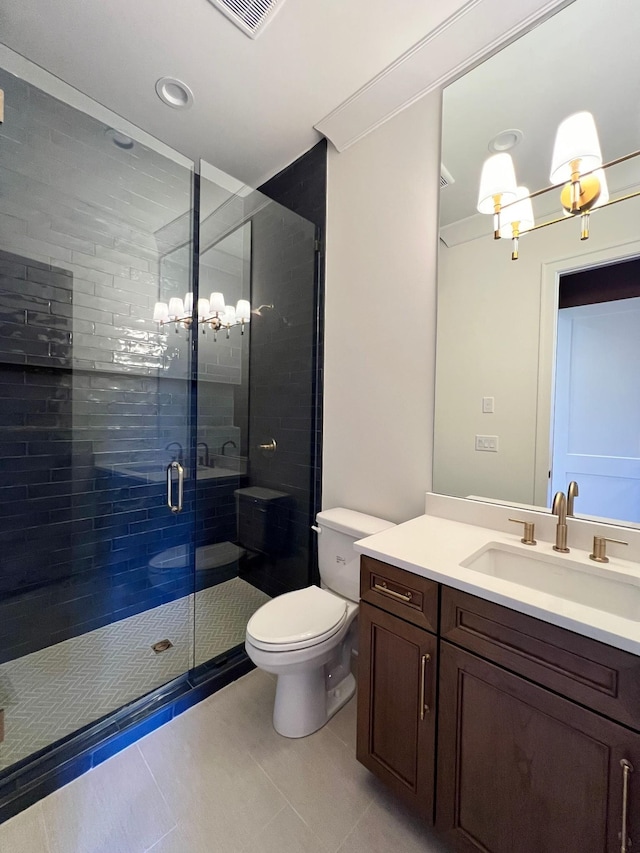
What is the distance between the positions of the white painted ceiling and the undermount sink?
1.21 meters

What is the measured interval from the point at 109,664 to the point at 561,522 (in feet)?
7.07

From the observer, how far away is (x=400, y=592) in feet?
3.56

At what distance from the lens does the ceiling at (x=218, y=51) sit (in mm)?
A: 1333

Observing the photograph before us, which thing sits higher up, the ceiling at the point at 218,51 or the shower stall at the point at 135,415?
the ceiling at the point at 218,51

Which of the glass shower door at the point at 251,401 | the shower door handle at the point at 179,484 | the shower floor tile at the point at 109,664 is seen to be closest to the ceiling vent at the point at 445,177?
the glass shower door at the point at 251,401

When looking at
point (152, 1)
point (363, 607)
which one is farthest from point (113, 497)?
point (152, 1)

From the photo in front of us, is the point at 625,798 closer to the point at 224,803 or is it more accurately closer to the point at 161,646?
the point at 224,803

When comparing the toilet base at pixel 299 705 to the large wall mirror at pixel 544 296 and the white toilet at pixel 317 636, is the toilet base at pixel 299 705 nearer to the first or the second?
the white toilet at pixel 317 636

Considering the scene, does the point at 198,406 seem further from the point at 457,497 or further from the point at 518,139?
the point at 518,139

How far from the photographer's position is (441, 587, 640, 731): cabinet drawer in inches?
28.0

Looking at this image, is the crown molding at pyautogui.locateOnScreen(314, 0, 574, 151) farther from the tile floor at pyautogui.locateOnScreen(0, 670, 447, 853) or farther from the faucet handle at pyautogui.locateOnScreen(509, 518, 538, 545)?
the tile floor at pyautogui.locateOnScreen(0, 670, 447, 853)

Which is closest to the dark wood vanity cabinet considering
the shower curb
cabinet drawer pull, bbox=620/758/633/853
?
cabinet drawer pull, bbox=620/758/633/853

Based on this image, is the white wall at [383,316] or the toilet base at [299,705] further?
the white wall at [383,316]

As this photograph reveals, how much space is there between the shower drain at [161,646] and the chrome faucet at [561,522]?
194 centimetres
